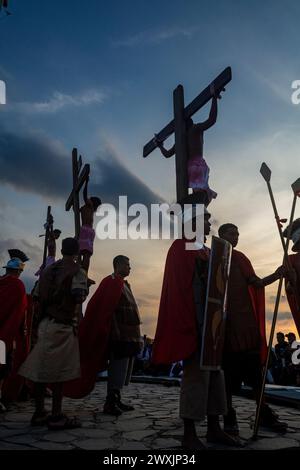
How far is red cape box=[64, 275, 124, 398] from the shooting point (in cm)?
591

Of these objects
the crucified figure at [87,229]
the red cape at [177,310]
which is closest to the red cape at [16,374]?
the crucified figure at [87,229]

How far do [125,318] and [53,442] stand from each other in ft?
7.54

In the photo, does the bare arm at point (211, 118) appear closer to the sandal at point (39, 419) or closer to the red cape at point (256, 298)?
the red cape at point (256, 298)

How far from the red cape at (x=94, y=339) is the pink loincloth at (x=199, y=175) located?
1.75 metres

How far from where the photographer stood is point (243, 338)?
4426mm

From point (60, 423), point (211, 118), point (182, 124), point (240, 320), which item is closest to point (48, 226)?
point (182, 124)

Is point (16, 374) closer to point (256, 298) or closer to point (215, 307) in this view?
point (256, 298)

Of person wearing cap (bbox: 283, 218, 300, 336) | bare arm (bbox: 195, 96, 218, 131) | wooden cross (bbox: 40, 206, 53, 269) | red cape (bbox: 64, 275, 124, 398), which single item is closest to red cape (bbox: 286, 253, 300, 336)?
person wearing cap (bbox: 283, 218, 300, 336)

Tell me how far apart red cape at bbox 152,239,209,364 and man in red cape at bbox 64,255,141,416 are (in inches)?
85.2

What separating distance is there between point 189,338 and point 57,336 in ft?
5.70

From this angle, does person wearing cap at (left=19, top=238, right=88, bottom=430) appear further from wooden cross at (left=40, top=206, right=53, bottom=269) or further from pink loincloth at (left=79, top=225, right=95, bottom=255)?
wooden cross at (left=40, top=206, right=53, bottom=269)

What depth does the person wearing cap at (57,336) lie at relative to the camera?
15.3 ft

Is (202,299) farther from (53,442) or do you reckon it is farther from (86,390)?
(86,390)
